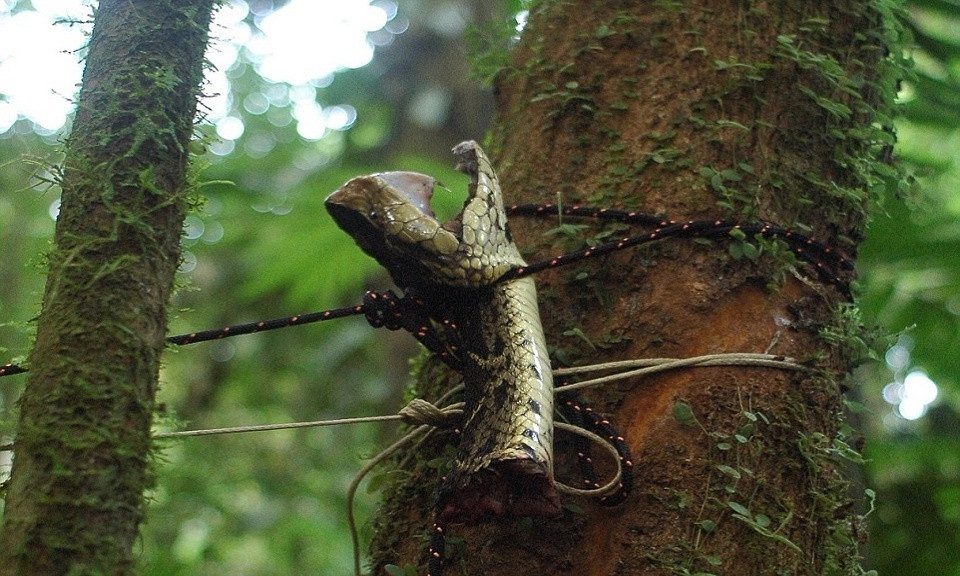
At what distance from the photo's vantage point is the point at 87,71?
1.30 m

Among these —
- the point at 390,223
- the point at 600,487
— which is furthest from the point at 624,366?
the point at 390,223

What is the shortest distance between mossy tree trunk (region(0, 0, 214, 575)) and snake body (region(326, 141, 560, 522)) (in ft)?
1.20

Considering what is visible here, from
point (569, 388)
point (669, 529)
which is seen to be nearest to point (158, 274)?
point (569, 388)

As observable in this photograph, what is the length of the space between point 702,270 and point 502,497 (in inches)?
22.3

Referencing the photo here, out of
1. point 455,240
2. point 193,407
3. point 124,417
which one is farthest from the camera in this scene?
point 193,407

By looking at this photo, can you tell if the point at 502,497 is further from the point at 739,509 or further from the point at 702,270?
the point at 702,270

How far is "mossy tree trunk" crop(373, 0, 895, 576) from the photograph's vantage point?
60.2 inches

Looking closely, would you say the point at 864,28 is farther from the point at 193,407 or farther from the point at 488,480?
the point at 193,407

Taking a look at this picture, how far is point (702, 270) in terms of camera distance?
5.54 ft

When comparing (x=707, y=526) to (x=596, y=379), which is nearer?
(x=707, y=526)

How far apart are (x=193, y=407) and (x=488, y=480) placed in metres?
6.55

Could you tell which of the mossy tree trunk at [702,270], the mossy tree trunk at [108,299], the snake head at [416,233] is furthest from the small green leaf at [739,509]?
the mossy tree trunk at [108,299]

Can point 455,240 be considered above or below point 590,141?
below

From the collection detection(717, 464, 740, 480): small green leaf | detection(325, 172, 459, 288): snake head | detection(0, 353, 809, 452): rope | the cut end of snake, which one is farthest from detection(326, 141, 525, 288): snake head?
detection(717, 464, 740, 480): small green leaf
